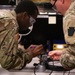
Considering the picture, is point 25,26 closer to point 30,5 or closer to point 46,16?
point 30,5

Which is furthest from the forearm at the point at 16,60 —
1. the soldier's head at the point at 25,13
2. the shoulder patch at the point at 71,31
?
the shoulder patch at the point at 71,31

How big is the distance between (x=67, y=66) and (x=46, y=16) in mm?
1280

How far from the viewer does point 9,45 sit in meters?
1.92

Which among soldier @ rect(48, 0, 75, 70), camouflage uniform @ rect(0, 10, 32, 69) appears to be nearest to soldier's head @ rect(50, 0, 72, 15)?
soldier @ rect(48, 0, 75, 70)

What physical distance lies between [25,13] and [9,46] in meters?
0.45

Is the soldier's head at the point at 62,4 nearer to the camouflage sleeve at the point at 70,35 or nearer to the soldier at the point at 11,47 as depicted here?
the camouflage sleeve at the point at 70,35

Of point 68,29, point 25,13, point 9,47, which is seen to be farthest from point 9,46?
point 68,29

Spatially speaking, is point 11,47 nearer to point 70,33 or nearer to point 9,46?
point 9,46

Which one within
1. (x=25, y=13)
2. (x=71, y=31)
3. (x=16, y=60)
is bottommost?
(x=16, y=60)

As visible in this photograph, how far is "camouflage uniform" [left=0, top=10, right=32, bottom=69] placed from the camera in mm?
1924

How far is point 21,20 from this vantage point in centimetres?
225

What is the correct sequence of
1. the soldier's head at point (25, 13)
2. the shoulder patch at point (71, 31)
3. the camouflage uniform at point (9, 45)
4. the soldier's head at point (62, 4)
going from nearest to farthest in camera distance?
the shoulder patch at point (71, 31) → the soldier's head at point (62, 4) → the camouflage uniform at point (9, 45) → the soldier's head at point (25, 13)

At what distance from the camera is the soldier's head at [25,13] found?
7.37 feet

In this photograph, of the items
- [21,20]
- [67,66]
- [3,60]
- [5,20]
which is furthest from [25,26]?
[67,66]
